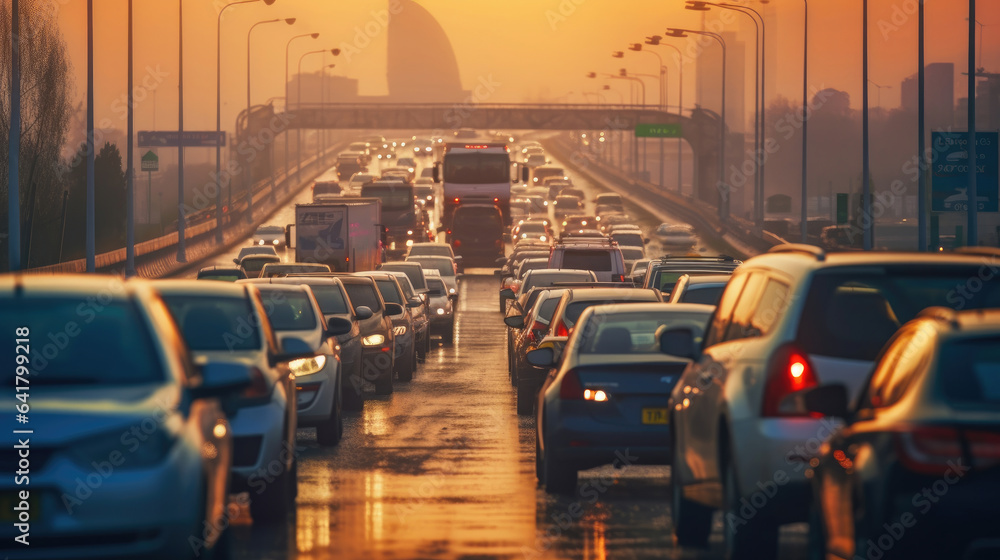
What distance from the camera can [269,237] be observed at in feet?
254

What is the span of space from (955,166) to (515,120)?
83.8m

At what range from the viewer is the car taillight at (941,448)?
5.26 m

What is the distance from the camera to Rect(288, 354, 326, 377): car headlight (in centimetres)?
1462

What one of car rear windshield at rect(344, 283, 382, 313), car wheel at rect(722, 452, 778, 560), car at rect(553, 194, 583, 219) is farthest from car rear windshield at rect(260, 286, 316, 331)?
car at rect(553, 194, 583, 219)

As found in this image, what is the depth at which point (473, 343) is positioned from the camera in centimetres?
3431

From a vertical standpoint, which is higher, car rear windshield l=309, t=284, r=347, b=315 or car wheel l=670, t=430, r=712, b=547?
car rear windshield l=309, t=284, r=347, b=315

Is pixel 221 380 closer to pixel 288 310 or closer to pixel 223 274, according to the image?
pixel 288 310

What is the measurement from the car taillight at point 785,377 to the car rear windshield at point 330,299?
39.5ft

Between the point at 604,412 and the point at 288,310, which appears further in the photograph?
the point at 288,310

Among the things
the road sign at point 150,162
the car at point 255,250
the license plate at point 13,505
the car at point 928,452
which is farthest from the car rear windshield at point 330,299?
the road sign at point 150,162

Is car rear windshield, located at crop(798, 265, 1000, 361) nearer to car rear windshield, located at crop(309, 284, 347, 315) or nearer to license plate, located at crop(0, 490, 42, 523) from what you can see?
license plate, located at crop(0, 490, 42, 523)

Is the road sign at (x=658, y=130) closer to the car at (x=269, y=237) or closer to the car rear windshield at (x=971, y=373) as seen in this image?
the car at (x=269, y=237)

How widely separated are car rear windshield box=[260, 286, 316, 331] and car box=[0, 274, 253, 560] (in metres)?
8.05

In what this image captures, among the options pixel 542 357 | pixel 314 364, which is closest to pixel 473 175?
pixel 314 364
